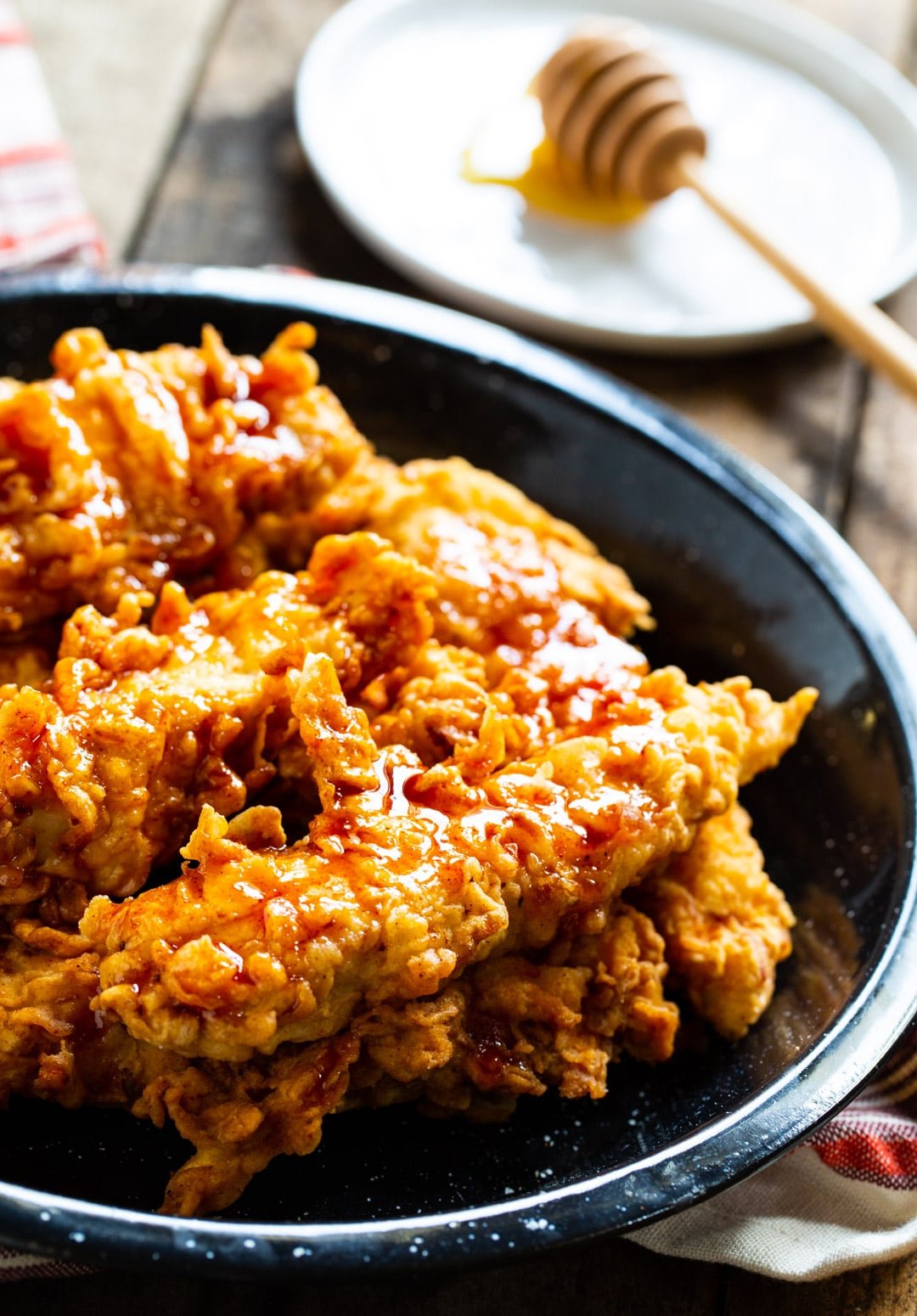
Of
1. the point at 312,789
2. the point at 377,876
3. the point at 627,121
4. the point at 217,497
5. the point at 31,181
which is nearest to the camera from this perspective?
the point at 377,876

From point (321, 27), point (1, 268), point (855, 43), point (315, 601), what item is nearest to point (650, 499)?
point (315, 601)

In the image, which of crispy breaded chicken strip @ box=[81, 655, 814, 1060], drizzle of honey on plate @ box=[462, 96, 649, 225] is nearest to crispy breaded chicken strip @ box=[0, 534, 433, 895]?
crispy breaded chicken strip @ box=[81, 655, 814, 1060]

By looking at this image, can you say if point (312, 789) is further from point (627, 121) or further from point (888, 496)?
point (627, 121)

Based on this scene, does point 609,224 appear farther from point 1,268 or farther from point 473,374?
point 1,268

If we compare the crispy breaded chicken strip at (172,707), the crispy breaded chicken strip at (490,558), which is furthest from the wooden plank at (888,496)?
the crispy breaded chicken strip at (172,707)

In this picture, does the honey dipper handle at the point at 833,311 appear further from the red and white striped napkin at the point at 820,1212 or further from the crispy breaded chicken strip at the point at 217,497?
the red and white striped napkin at the point at 820,1212

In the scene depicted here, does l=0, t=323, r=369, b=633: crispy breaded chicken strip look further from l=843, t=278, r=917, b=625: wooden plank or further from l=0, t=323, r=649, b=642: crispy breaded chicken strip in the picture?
l=843, t=278, r=917, b=625: wooden plank

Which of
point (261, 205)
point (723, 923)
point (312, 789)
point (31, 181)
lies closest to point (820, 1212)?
point (723, 923)
